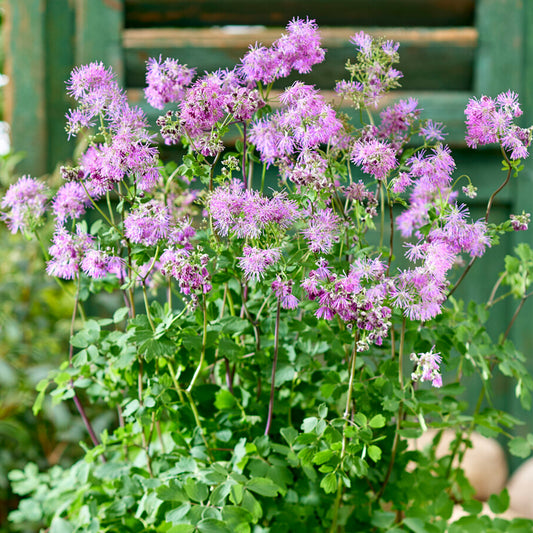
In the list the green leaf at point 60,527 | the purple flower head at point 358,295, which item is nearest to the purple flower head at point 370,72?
the purple flower head at point 358,295

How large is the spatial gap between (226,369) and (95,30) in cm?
136

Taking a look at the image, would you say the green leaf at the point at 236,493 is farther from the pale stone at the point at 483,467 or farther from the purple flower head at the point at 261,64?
the pale stone at the point at 483,467

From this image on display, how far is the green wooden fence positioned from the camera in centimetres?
179

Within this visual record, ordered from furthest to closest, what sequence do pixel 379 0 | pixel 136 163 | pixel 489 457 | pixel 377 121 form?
pixel 379 0
pixel 377 121
pixel 489 457
pixel 136 163

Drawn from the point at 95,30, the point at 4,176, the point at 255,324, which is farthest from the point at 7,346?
the point at 255,324

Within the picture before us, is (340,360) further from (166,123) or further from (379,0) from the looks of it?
(379,0)

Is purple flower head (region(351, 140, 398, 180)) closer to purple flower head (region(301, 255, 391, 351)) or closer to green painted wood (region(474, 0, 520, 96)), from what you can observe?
purple flower head (region(301, 255, 391, 351))

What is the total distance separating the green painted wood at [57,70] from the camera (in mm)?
1840

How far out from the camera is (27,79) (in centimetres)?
183

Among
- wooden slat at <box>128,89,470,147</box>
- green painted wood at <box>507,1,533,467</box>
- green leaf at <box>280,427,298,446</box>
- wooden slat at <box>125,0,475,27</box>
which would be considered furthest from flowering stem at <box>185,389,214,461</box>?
wooden slat at <box>125,0,475,27</box>

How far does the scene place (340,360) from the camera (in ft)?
2.63

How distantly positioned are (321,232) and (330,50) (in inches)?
53.2

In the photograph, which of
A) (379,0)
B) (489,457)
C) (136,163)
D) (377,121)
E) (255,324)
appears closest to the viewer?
(136,163)

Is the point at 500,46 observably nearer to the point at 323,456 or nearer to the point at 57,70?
the point at 57,70
